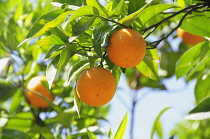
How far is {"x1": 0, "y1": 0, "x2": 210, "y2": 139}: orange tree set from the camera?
1242mm

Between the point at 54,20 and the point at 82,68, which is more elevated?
the point at 54,20

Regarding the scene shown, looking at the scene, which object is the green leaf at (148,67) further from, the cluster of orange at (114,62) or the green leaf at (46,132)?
the green leaf at (46,132)

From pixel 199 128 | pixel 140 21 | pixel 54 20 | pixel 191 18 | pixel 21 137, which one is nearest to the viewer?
pixel 54 20

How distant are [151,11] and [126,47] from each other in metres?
0.17

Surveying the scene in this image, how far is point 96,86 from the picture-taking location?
49.3 inches

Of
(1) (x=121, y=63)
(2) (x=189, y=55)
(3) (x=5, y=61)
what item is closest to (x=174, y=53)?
(2) (x=189, y=55)

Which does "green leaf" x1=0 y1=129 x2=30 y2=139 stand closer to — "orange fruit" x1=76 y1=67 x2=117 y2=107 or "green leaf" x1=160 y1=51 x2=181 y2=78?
"orange fruit" x1=76 y1=67 x2=117 y2=107

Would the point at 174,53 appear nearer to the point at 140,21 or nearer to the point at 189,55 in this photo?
the point at 189,55

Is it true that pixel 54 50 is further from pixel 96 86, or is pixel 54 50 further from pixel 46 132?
pixel 46 132

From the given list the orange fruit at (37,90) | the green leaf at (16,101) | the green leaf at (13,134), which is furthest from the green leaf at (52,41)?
the green leaf at (16,101)

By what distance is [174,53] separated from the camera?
289 centimetres

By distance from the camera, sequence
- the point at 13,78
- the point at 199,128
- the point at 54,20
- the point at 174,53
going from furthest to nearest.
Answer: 1. the point at 174,53
2. the point at 199,128
3. the point at 13,78
4. the point at 54,20

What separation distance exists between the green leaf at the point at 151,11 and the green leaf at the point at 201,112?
317mm

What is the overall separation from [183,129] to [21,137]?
1475 mm
